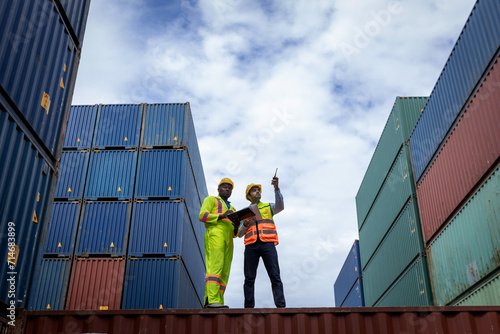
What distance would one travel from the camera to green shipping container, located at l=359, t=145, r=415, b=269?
16.2 metres

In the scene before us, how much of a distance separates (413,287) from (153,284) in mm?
7951

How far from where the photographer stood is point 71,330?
6117 millimetres

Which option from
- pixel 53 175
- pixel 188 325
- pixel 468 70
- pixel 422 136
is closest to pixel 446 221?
pixel 422 136

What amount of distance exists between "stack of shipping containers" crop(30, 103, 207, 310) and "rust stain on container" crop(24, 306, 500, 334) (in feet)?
26.2

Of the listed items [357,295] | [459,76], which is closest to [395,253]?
[459,76]

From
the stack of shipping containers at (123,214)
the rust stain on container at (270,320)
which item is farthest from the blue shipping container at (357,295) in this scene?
the rust stain on container at (270,320)

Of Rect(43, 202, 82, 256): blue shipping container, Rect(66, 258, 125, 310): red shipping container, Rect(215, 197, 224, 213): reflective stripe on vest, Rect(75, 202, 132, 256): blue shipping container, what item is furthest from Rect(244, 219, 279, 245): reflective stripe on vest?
Rect(43, 202, 82, 256): blue shipping container

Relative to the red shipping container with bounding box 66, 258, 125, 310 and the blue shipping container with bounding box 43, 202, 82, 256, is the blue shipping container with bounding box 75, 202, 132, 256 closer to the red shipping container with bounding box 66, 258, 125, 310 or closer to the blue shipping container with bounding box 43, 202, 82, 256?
the blue shipping container with bounding box 43, 202, 82, 256

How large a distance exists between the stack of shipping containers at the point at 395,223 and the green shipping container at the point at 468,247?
1034 mm

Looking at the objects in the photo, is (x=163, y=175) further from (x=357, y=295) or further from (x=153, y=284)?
(x=357, y=295)

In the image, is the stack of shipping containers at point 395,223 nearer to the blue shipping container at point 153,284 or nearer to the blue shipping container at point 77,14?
the blue shipping container at point 153,284

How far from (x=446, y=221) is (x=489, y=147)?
3.20 meters

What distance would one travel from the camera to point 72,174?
1622cm

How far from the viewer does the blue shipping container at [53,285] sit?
1406 cm
